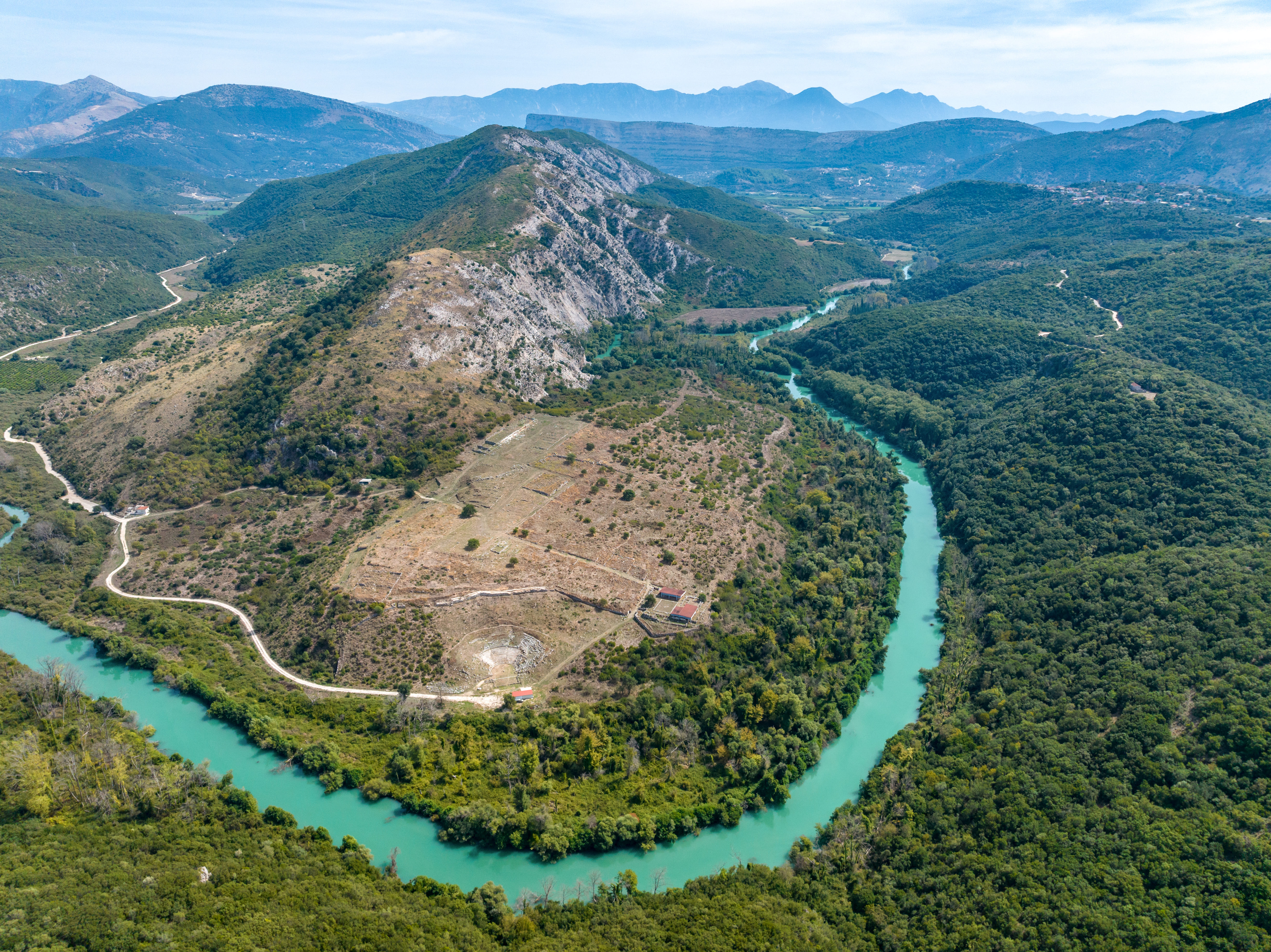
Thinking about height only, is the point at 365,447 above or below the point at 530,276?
below

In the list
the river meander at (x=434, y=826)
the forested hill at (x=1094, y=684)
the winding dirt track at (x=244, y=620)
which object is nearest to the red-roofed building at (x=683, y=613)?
the river meander at (x=434, y=826)

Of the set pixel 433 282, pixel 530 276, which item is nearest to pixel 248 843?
pixel 433 282

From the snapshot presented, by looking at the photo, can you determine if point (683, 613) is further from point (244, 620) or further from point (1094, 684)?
point (244, 620)

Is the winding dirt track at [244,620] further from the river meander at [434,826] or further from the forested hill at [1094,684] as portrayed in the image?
the forested hill at [1094,684]

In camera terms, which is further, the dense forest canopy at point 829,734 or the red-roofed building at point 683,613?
the red-roofed building at point 683,613

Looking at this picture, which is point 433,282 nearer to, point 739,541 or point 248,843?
point 739,541
